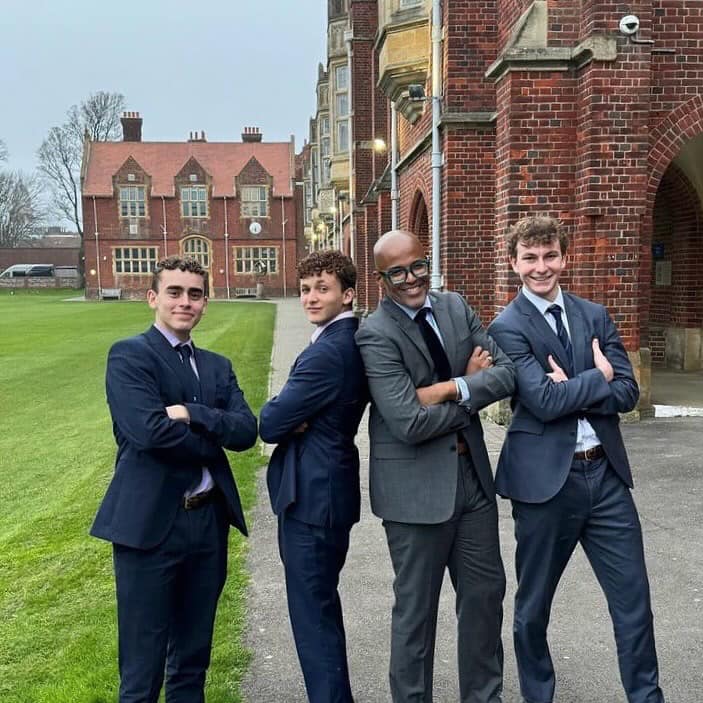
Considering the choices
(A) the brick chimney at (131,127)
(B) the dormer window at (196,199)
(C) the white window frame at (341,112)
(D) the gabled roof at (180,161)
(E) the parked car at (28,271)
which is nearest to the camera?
(C) the white window frame at (341,112)

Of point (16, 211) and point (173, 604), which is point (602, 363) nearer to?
point (173, 604)

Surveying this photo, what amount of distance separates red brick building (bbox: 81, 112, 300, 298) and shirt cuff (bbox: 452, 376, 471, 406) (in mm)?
56485

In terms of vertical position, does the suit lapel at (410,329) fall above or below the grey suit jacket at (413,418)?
above

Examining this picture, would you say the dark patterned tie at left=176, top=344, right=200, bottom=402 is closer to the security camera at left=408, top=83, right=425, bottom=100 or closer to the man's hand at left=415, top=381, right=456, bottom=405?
the man's hand at left=415, top=381, right=456, bottom=405

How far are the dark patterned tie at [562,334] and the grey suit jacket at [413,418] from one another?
13.1 inches

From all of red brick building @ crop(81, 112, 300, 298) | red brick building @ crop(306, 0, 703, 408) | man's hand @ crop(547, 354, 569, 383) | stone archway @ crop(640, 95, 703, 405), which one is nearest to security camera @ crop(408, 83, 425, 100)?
red brick building @ crop(306, 0, 703, 408)

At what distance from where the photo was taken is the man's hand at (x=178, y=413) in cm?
277

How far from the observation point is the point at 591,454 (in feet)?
10.1

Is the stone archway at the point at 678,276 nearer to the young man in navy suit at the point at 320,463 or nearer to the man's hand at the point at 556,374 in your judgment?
the man's hand at the point at 556,374

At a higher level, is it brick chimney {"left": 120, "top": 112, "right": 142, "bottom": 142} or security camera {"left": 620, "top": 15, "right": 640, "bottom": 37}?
brick chimney {"left": 120, "top": 112, "right": 142, "bottom": 142}

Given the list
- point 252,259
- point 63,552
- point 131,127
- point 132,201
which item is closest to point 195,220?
point 132,201

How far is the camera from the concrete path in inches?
134

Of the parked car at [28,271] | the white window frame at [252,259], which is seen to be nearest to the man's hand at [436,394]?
the white window frame at [252,259]

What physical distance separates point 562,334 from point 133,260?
192ft
